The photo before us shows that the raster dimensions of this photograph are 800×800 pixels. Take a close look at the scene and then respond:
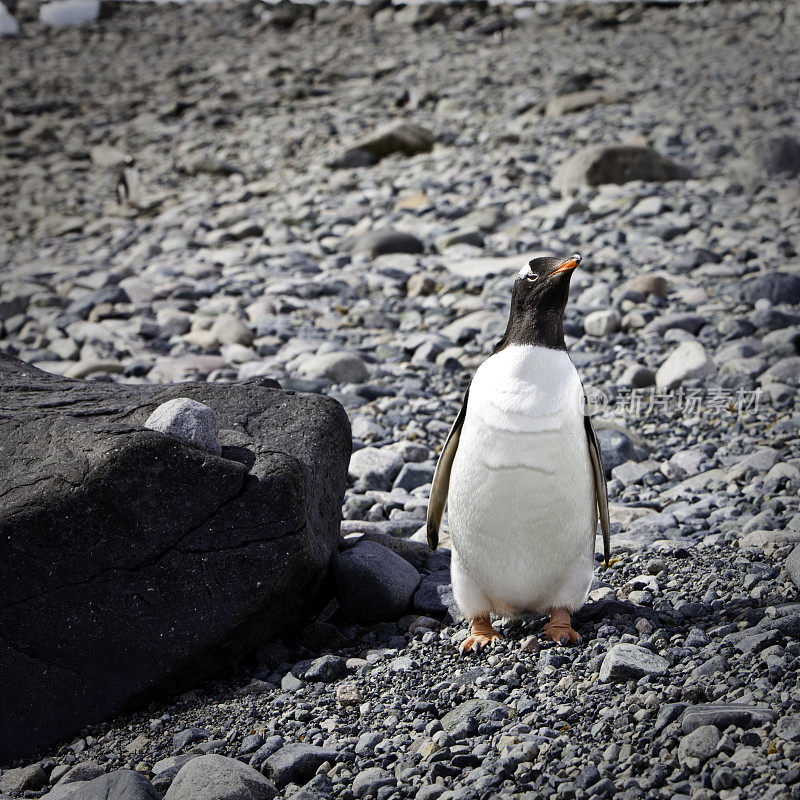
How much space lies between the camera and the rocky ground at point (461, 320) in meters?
2.54

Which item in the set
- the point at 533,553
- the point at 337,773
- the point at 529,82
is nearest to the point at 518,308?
the point at 533,553

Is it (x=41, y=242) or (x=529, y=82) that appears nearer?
(x=41, y=242)

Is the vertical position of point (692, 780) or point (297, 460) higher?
point (297, 460)

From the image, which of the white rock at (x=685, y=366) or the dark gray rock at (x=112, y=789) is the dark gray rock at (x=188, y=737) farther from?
the white rock at (x=685, y=366)

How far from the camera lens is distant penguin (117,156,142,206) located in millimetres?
12984

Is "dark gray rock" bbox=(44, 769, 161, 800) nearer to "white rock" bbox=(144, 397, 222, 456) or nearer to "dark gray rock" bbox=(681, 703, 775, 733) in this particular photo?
"white rock" bbox=(144, 397, 222, 456)

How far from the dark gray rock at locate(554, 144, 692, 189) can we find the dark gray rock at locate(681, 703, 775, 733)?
26.0ft

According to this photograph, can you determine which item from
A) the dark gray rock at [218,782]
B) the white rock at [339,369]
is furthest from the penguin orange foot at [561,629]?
the white rock at [339,369]

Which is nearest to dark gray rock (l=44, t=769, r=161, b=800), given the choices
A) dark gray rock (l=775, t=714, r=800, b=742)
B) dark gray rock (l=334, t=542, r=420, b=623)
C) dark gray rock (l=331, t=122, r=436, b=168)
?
dark gray rock (l=334, t=542, r=420, b=623)

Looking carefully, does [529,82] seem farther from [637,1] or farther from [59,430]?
[59,430]

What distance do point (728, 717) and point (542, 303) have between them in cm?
140

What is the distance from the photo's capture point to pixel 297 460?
320cm

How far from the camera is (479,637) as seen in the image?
10.4 ft

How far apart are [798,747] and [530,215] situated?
7.45 meters
